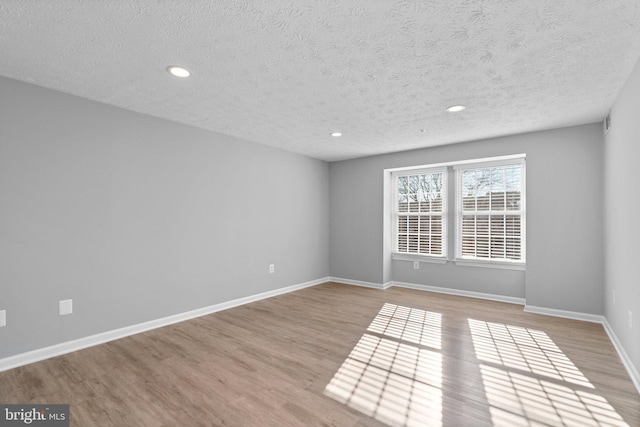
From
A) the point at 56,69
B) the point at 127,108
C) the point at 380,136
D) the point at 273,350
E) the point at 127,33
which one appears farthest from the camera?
the point at 380,136

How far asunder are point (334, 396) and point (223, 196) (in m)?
3.06

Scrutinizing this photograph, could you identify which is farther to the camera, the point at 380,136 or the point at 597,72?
the point at 380,136

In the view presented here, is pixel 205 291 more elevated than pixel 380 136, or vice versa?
pixel 380 136

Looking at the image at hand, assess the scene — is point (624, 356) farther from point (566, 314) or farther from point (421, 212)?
point (421, 212)

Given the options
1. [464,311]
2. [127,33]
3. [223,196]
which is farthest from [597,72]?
[223,196]

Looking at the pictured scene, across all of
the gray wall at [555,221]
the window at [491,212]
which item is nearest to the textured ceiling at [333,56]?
the gray wall at [555,221]

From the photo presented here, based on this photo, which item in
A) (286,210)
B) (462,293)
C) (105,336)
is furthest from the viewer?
(286,210)

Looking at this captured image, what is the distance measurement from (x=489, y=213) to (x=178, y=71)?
4651 mm

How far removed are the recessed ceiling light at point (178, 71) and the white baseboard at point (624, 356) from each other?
13.7 feet

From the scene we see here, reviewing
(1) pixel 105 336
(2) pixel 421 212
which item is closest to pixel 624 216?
(2) pixel 421 212

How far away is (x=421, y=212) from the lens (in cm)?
556

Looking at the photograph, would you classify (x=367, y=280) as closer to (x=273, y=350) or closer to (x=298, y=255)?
(x=298, y=255)

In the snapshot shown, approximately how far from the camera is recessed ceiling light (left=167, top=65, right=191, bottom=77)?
8.05ft

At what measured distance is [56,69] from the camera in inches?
97.2
